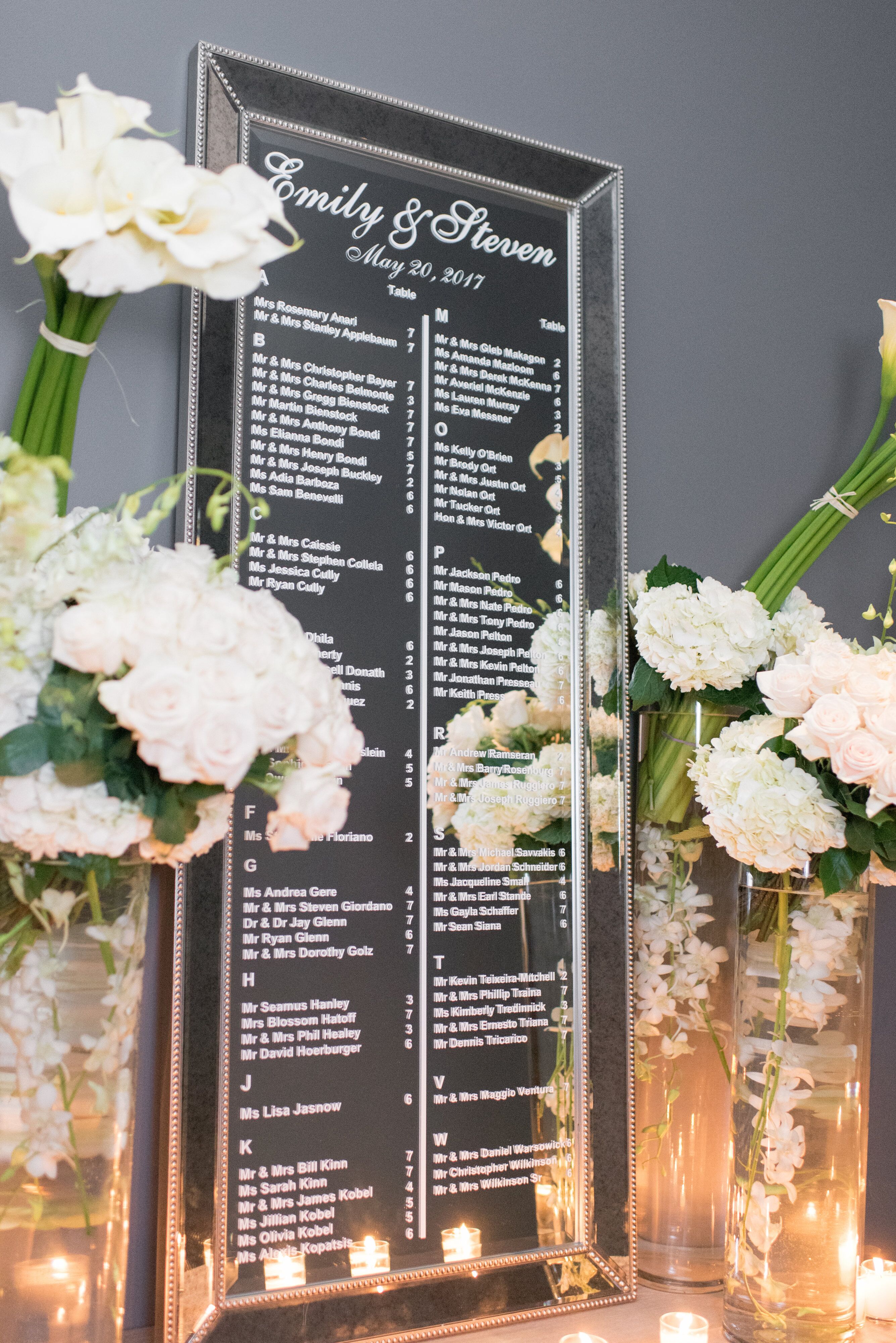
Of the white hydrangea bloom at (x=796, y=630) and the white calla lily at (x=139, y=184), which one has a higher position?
the white calla lily at (x=139, y=184)

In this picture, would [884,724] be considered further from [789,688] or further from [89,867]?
[89,867]

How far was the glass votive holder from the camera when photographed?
116 centimetres

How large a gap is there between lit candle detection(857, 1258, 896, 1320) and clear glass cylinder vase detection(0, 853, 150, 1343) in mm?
906

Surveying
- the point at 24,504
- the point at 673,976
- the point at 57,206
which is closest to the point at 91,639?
the point at 24,504

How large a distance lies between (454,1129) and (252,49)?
125 centimetres

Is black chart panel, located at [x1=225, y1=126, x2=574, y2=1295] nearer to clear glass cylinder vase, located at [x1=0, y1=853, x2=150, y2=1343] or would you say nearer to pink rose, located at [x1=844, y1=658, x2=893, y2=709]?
clear glass cylinder vase, located at [x1=0, y1=853, x2=150, y2=1343]

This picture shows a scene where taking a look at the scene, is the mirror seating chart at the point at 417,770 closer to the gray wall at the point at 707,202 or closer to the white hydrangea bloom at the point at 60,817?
the gray wall at the point at 707,202

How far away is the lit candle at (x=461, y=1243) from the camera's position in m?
1.21

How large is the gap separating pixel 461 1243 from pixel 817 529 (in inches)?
39.8

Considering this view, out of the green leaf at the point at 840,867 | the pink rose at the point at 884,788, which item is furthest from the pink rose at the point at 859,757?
the green leaf at the point at 840,867

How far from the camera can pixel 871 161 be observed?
1.79 m

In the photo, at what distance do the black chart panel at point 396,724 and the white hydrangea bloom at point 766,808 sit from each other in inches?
8.2

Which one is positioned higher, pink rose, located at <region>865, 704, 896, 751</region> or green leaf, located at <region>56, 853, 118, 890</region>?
pink rose, located at <region>865, 704, 896, 751</region>

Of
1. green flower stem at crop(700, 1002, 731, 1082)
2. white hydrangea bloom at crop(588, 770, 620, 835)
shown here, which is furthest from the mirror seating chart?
green flower stem at crop(700, 1002, 731, 1082)
